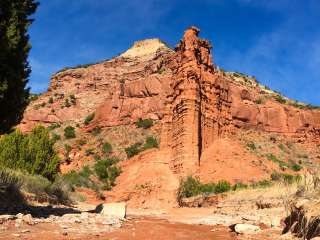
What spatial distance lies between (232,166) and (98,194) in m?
14.5

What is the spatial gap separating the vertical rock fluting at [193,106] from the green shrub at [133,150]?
7656 millimetres

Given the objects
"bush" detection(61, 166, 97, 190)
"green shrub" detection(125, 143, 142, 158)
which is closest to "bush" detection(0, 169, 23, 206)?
"bush" detection(61, 166, 97, 190)

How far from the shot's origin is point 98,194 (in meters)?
49.4

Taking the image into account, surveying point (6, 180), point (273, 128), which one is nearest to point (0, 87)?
point (6, 180)

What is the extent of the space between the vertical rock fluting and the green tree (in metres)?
32.6

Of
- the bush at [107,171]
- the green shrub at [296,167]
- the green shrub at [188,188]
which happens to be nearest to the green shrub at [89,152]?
the bush at [107,171]

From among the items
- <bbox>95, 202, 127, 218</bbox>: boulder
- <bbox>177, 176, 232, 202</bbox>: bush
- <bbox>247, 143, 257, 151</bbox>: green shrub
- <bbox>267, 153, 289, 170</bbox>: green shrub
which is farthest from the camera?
<bbox>247, 143, 257, 151</bbox>: green shrub

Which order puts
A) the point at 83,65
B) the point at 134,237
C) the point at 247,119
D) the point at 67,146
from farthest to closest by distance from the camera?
the point at 83,65 → the point at 67,146 → the point at 247,119 → the point at 134,237

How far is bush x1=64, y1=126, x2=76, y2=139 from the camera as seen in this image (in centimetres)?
7262

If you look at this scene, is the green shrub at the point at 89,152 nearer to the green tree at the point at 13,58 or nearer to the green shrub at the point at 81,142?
the green shrub at the point at 81,142

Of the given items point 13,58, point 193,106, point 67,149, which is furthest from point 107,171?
point 13,58

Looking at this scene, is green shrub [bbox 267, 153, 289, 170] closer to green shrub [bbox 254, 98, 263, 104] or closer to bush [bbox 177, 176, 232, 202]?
green shrub [bbox 254, 98, 263, 104]

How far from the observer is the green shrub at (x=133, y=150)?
60.1 metres

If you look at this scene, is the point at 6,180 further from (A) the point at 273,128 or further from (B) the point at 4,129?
(A) the point at 273,128
